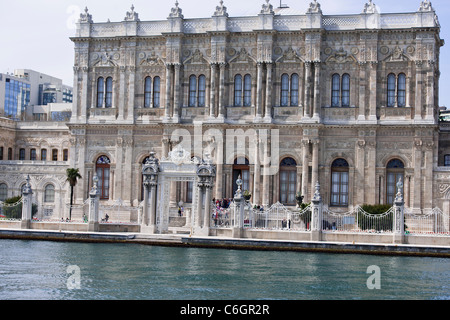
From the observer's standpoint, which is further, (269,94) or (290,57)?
(290,57)

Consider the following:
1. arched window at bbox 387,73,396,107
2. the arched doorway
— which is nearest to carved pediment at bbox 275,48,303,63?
arched window at bbox 387,73,396,107

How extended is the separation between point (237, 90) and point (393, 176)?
10172 millimetres

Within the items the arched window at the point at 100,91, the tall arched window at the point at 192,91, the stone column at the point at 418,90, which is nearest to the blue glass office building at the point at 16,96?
the arched window at the point at 100,91

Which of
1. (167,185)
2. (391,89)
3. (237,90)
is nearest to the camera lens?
(167,185)

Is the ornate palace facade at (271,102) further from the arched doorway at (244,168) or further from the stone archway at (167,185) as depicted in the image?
the stone archway at (167,185)

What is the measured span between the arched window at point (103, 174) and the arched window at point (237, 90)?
8.68 meters

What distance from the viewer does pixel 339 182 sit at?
1667 inches

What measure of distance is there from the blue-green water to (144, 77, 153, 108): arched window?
15.5 metres

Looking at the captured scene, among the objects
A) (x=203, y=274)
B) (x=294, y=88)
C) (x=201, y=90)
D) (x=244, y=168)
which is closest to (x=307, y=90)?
(x=294, y=88)

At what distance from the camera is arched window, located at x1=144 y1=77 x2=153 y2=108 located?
45.4 meters

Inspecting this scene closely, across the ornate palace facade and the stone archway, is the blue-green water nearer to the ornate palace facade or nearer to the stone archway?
A: the stone archway

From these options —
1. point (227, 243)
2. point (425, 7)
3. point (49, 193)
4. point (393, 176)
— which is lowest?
point (227, 243)

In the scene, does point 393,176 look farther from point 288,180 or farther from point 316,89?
point 316,89

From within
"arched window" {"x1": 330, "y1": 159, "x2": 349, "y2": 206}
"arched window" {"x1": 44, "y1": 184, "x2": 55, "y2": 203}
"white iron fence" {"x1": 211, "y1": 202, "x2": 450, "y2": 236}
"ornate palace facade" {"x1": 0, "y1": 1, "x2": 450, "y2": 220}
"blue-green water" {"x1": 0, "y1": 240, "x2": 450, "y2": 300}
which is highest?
"ornate palace facade" {"x1": 0, "y1": 1, "x2": 450, "y2": 220}
